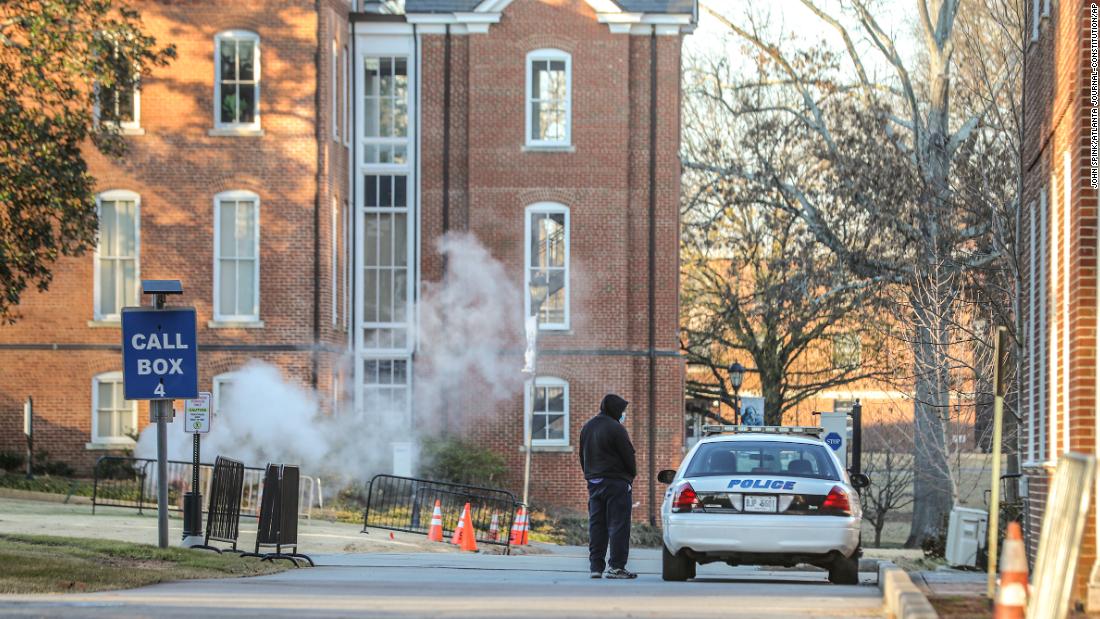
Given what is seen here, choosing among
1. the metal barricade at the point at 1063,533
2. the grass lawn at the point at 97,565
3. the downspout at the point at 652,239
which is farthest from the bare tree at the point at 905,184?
the metal barricade at the point at 1063,533

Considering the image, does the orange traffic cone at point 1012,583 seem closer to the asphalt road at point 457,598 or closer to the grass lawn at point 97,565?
the asphalt road at point 457,598

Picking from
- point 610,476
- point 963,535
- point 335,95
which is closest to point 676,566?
point 610,476

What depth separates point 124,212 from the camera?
37562mm

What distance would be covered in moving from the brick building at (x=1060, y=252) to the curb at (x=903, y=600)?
1.30m

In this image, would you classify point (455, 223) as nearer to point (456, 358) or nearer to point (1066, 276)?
point (456, 358)

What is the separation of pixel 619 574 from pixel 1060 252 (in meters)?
5.54

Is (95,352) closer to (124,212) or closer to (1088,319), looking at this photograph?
(124,212)

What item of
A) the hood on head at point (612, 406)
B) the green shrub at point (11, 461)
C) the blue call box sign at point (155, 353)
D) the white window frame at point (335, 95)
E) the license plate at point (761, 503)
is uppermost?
the white window frame at point (335, 95)

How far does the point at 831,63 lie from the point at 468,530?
1707 centimetres

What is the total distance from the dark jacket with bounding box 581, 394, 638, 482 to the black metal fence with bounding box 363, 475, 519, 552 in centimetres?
1245

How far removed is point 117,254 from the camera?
3762 centimetres

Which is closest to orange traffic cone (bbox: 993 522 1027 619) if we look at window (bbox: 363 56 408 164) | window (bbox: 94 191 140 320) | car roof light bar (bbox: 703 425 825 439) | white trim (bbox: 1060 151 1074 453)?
white trim (bbox: 1060 151 1074 453)

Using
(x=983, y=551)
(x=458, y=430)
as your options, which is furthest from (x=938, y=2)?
(x=983, y=551)

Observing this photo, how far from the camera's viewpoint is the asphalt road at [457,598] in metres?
12.7
